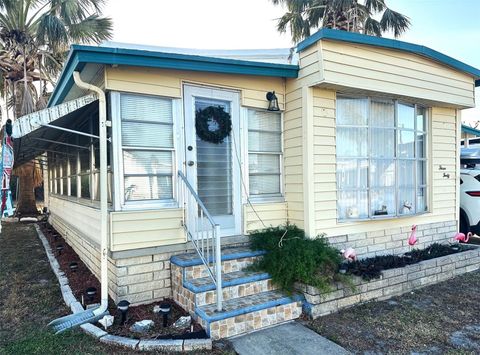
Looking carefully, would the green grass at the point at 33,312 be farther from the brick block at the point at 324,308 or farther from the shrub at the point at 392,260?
the shrub at the point at 392,260

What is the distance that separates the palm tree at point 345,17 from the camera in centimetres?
1135

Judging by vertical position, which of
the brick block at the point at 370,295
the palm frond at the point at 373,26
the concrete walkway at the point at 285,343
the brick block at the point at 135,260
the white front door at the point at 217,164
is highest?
the palm frond at the point at 373,26

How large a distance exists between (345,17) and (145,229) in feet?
36.1

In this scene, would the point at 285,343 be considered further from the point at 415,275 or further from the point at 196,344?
the point at 415,275

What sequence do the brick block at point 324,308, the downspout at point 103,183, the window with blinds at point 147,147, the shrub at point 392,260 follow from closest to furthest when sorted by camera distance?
the downspout at point 103,183 < the brick block at point 324,308 < the window with blinds at point 147,147 < the shrub at point 392,260

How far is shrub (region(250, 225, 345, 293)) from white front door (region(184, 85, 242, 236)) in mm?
655

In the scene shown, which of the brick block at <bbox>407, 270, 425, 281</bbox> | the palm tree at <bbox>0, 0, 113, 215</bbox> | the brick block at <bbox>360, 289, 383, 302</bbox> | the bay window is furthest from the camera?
the palm tree at <bbox>0, 0, 113, 215</bbox>

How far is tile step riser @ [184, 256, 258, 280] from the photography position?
12.0ft

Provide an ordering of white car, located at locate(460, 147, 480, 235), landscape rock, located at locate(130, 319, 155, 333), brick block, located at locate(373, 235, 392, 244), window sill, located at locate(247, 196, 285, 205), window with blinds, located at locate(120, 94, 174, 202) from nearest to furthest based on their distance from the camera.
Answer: landscape rock, located at locate(130, 319, 155, 333) < window with blinds, located at locate(120, 94, 174, 202) < window sill, located at locate(247, 196, 285, 205) < brick block, located at locate(373, 235, 392, 244) < white car, located at locate(460, 147, 480, 235)

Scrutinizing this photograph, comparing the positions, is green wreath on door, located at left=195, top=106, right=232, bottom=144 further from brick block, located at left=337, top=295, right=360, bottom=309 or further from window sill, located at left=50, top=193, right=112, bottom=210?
brick block, located at left=337, top=295, right=360, bottom=309

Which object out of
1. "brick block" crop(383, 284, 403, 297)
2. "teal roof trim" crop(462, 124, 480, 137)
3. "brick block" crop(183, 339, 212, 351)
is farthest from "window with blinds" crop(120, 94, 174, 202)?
"teal roof trim" crop(462, 124, 480, 137)

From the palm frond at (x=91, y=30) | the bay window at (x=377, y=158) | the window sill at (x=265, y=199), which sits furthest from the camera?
the palm frond at (x=91, y=30)

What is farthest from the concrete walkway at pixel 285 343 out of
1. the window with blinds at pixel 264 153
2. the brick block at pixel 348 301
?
the window with blinds at pixel 264 153

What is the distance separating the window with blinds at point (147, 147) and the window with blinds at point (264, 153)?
120cm
